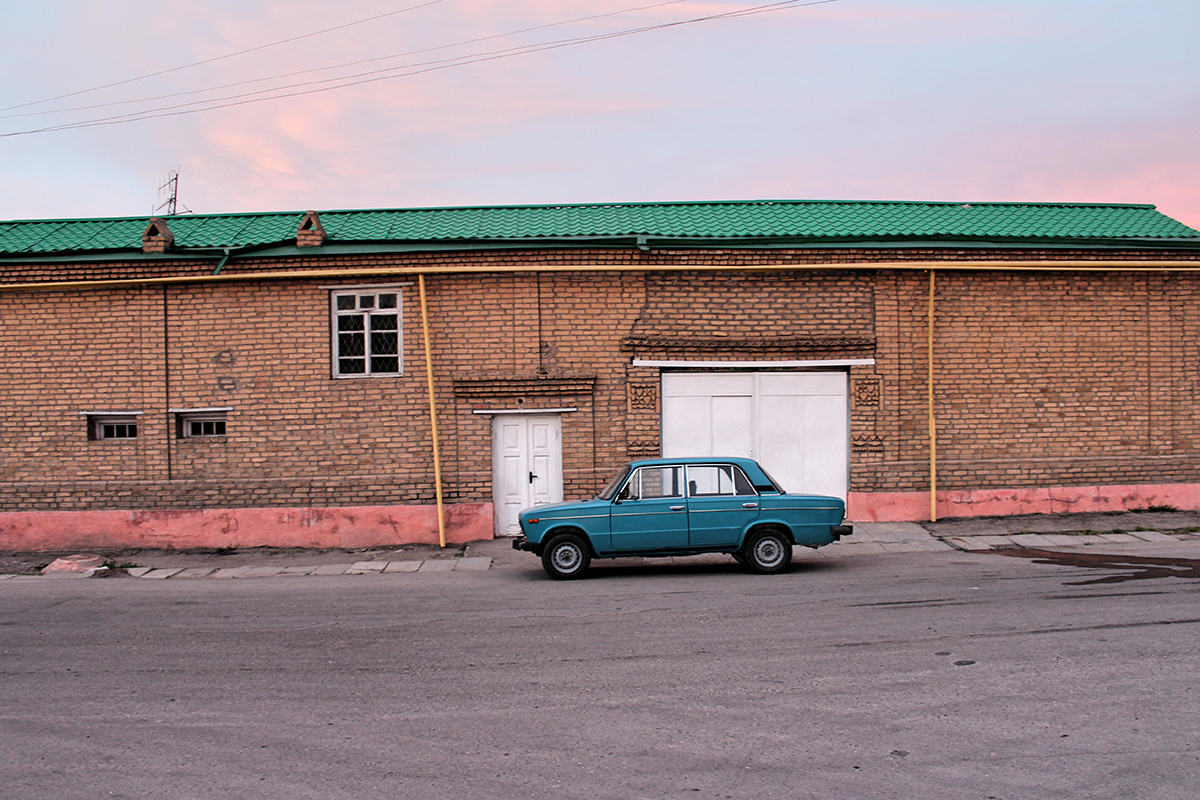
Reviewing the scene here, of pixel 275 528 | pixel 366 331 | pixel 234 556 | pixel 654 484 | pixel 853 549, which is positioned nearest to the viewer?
pixel 654 484

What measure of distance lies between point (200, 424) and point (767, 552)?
913 cm

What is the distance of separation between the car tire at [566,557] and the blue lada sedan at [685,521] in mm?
12

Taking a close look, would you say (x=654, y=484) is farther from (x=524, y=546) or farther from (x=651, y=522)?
(x=524, y=546)

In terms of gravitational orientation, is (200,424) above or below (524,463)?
above

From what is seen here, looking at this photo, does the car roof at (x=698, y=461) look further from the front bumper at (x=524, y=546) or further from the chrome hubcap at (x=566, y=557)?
the front bumper at (x=524, y=546)

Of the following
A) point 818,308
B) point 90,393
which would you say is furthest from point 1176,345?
point 90,393

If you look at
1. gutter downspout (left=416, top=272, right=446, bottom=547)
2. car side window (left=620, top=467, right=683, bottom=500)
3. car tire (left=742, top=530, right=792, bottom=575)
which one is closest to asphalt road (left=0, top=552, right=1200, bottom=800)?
car tire (left=742, top=530, right=792, bottom=575)

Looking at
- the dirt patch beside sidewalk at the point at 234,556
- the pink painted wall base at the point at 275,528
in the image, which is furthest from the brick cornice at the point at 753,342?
the dirt patch beside sidewalk at the point at 234,556

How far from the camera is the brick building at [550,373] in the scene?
13281mm

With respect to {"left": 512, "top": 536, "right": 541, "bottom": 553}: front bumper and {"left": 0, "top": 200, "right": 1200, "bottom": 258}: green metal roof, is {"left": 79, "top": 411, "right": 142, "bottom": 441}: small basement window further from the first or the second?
{"left": 512, "top": 536, "right": 541, "bottom": 553}: front bumper

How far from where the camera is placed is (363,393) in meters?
13.4

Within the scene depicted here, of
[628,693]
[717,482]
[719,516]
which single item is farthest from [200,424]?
[628,693]

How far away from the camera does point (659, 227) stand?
13.7 m

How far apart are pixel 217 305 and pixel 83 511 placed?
3.79 meters
